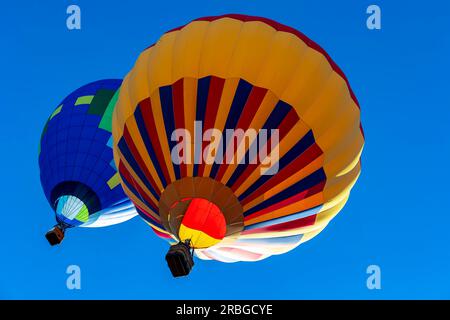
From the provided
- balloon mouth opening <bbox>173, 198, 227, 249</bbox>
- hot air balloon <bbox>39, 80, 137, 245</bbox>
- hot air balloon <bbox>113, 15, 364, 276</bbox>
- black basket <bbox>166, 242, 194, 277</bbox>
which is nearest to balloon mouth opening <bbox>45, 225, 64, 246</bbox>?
hot air balloon <bbox>39, 80, 137, 245</bbox>

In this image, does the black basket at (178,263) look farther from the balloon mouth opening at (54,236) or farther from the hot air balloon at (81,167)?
the balloon mouth opening at (54,236)

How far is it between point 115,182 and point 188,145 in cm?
468

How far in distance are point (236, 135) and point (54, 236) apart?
20.0 feet

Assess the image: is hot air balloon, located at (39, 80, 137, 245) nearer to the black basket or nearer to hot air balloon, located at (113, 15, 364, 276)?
hot air balloon, located at (113, 15, 364, 276)

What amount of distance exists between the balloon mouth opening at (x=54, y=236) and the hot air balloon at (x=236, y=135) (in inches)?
167

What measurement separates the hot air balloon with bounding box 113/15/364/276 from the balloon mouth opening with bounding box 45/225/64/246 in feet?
13.9

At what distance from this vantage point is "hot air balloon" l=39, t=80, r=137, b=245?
12.2 metres

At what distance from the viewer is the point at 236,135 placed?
809 cm

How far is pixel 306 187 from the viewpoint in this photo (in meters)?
8.47

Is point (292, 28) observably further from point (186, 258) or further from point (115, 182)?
point (115, 182)

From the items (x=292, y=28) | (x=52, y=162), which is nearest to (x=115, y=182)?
(x=52, y=162)

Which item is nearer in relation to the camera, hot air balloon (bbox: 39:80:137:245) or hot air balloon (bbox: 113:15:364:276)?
hot air balloon (bbox: 113:15:364:276)

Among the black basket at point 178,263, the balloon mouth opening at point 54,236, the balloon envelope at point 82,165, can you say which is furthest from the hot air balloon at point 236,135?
the balloon mouth opening at point 54,236

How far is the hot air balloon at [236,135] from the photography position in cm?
814
